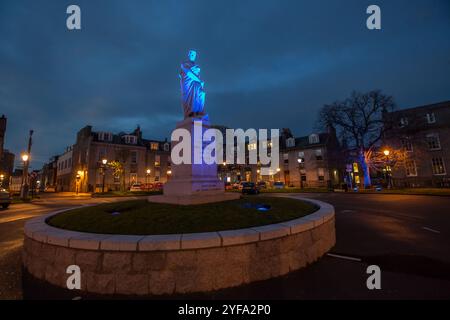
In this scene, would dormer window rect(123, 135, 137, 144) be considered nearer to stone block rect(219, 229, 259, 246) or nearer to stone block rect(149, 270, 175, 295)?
stone block rect(149, 270, 175, 295)

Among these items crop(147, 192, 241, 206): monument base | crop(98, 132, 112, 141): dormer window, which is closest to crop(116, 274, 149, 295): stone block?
crop(147, 192, 241, 206): monument base

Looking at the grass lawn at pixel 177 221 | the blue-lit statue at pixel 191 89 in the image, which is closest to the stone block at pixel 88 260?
the grass lawn at pixel 177 221

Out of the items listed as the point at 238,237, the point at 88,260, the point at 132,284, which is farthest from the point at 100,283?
the point at 238,237

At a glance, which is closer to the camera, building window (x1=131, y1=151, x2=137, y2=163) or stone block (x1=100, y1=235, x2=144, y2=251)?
stone block (x1=100, y1=235, x2=144, y2=251)

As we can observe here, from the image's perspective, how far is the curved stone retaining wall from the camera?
333cm

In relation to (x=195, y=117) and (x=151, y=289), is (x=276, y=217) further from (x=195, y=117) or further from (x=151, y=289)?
(x=195, y=117)

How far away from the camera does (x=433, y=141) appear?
30.7m

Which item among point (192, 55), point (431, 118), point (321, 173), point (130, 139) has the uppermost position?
point (130, 139)

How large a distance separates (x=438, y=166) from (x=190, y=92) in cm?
3990

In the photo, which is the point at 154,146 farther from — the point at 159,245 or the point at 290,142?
the point at 159,245

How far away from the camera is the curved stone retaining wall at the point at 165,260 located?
3334mm

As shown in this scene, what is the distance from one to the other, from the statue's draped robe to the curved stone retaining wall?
6.27 metres
